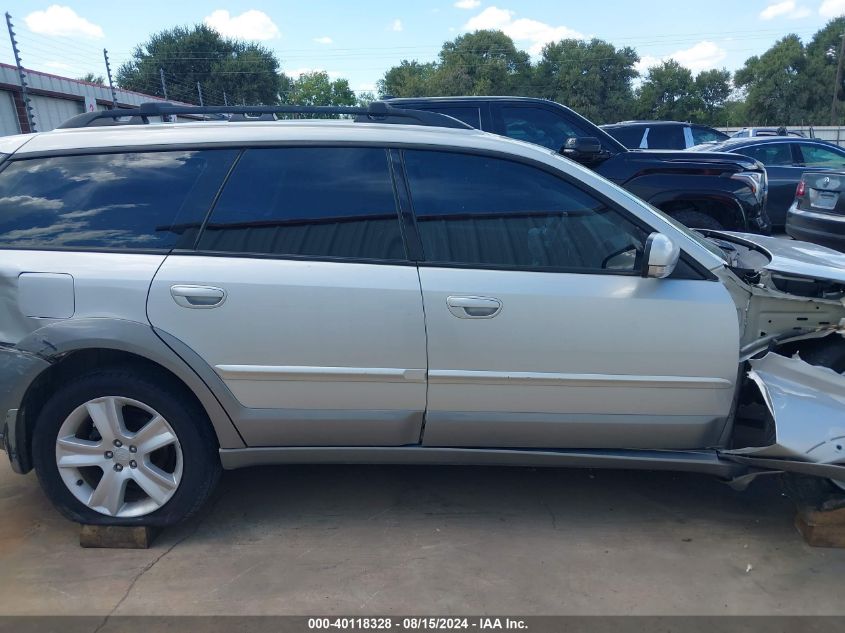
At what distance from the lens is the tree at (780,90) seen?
52.0m

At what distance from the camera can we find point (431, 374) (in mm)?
2895

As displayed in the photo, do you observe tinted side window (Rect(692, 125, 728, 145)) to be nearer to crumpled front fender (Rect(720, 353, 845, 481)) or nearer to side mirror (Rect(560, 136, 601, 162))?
side mirror (Rect(560, 136, 601, 162))

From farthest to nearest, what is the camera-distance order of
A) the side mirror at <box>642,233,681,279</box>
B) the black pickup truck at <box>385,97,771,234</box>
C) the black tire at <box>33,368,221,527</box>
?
the black pickup truck at <box>385,97,771,234</box> < the black tire at <box>33,368,221,527</box> < the side mirror at <box>642,233,681,279</box>

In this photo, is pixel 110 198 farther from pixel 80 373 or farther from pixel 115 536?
pixel 115 536

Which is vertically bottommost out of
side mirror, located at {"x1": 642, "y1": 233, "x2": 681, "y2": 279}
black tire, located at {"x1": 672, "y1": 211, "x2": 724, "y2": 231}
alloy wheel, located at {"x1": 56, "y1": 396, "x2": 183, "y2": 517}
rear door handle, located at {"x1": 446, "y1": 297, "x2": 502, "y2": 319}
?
alloy wheel, located at {"x1": 56, "y1": 396, "x2": 183, "y2": 517}

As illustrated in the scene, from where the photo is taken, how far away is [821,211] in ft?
25.2

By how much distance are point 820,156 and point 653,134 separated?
285cm

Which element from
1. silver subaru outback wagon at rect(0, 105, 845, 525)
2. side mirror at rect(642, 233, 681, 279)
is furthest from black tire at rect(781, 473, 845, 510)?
side mirror at rect(642, 233, 681, 279)

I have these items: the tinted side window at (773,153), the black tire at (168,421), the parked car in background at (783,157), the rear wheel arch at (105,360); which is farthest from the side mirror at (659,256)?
the tinted side window at (773,153)

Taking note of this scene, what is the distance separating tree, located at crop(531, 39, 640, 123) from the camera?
54.1 meters

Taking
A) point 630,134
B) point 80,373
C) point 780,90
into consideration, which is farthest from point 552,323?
point 780,90

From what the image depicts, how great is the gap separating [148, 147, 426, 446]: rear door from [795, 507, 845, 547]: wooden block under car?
180cm

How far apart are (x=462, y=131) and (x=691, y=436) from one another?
180 cm
